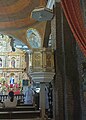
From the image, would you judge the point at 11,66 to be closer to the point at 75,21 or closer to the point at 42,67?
the point at 42,67

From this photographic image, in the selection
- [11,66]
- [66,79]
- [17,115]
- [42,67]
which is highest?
[11,66]

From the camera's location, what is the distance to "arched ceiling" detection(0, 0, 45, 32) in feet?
32.0

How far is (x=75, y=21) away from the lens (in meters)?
4.45

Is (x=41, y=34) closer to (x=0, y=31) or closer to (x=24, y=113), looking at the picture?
(x=0, y=31)

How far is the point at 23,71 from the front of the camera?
61.3 ft

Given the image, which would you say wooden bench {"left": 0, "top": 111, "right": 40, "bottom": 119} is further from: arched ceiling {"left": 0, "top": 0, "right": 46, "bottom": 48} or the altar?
the altar

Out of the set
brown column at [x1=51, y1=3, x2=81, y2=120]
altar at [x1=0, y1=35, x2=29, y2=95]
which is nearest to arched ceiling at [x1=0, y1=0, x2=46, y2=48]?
brown column at [x1=51, y1=3, x2=81, y2=120]

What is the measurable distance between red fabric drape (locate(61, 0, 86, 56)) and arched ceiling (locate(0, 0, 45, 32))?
4.48 m

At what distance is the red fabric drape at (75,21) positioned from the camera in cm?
427

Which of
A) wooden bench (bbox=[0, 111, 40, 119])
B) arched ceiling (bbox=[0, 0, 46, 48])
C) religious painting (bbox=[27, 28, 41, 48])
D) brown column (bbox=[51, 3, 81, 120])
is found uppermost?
arched ceiling (bbox=[0, 0, 46, 48])

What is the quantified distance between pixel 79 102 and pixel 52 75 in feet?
2.86

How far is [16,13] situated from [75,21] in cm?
664

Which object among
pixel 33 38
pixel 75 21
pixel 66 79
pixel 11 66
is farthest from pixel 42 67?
pixel 11 66

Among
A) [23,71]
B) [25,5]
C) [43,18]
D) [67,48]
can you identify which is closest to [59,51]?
[67,48]
